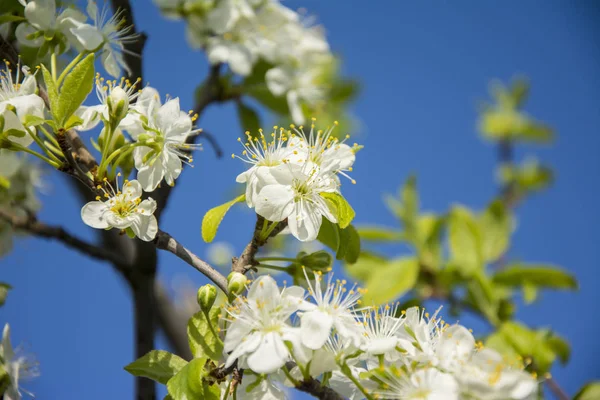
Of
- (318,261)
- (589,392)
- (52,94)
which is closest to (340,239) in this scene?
(318,261)

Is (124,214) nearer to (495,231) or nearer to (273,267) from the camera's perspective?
(273,267)

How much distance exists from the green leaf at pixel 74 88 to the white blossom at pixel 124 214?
0.15 metres

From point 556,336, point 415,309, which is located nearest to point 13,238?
point 415,309

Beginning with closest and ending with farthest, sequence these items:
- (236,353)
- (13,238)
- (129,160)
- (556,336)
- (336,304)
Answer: (236,353), (336,304), (129,160), (556,336), (13,238)

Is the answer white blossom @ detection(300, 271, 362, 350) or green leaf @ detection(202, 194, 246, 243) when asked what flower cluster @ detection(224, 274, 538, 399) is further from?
green leaf @ detection(202, 194, 246, 243)

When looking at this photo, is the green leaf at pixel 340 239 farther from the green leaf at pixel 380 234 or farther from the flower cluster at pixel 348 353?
the green leaf at pixel 380 234

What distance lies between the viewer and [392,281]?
202cm

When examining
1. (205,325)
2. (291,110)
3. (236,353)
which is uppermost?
(291,110)

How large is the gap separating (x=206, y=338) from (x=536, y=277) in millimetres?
1459

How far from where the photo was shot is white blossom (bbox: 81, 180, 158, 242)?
3.77 feet

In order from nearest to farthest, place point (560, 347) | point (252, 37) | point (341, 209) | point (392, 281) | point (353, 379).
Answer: point (353, 379)
point (341, 209)
point (560, 347)
point (392, 281)
point (252, 37)

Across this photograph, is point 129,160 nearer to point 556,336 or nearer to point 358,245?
point 358,245

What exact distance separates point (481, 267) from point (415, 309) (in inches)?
44.7

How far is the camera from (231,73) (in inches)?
86.4
